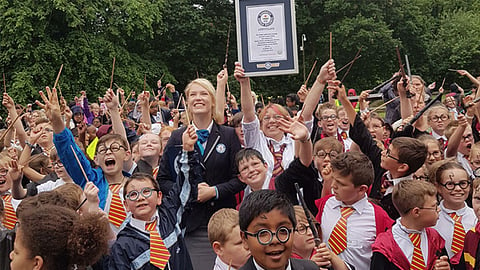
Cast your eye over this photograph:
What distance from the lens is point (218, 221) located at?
13.0ft

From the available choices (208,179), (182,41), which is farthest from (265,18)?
(182,41)

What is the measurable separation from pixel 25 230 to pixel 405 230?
239 cm

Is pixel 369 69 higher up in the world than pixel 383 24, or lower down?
lower down

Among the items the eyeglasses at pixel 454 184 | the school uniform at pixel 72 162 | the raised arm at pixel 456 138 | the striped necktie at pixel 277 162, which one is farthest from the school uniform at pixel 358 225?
the raised arm at pixel 456 138

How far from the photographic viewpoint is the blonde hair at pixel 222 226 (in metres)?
3.90

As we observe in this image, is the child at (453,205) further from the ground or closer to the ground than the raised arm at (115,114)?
closer to the ground

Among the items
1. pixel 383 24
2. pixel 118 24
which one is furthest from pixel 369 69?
pixel 118 24

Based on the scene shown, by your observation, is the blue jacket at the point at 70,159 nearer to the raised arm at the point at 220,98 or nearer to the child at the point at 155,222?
the child at the point at 155,222

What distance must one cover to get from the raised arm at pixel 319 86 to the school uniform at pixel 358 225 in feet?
3.23


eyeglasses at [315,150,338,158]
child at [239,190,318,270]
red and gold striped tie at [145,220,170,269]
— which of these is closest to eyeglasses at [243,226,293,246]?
child at [239,190,318,270]

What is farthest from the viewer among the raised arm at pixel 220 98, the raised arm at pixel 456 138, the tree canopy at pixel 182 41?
the tree canopy at pixel 182 41

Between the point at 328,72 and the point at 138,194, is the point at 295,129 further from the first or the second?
the point at 138,194

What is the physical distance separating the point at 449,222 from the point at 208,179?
6.17 ft

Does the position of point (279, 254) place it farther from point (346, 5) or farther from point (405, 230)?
point (346, 5)
